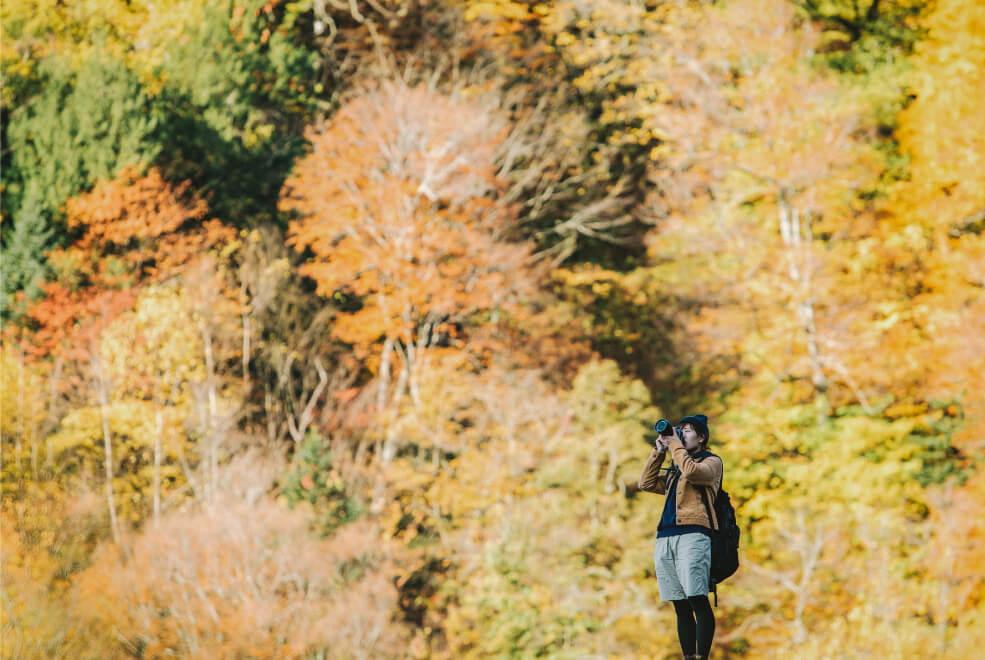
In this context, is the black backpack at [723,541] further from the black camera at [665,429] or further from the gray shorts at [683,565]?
the black camera at [665,429]

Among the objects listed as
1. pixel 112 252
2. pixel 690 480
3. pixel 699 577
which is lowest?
pixel 112 252

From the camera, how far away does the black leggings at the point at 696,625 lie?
4113 mm

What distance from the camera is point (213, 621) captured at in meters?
12.6

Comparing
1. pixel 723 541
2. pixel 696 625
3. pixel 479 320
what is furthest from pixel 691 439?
pixel 479 320

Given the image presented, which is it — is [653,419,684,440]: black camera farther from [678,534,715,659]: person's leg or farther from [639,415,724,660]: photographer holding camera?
[678,534,715,659]: person's leg

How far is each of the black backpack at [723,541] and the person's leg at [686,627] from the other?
7.9 inches

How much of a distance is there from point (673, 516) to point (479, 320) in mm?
15215

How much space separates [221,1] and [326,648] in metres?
14.2

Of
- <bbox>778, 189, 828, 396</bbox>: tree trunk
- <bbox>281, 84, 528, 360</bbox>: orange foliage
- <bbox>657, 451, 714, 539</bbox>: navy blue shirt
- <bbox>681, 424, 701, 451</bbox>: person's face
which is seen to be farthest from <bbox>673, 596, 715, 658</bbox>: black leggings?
<bbox>281, 84, 528, 360</bbox>: orange foliage

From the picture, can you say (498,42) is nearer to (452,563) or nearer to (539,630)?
(452,563)

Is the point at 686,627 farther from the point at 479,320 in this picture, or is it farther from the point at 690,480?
the point at 479,320

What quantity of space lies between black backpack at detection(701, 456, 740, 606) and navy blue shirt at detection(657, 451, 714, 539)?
0.18 ft

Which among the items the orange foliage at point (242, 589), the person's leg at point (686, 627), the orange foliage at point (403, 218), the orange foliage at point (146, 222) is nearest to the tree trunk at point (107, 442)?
the orange foliage at point (242, 589)

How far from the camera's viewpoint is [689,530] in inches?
164
